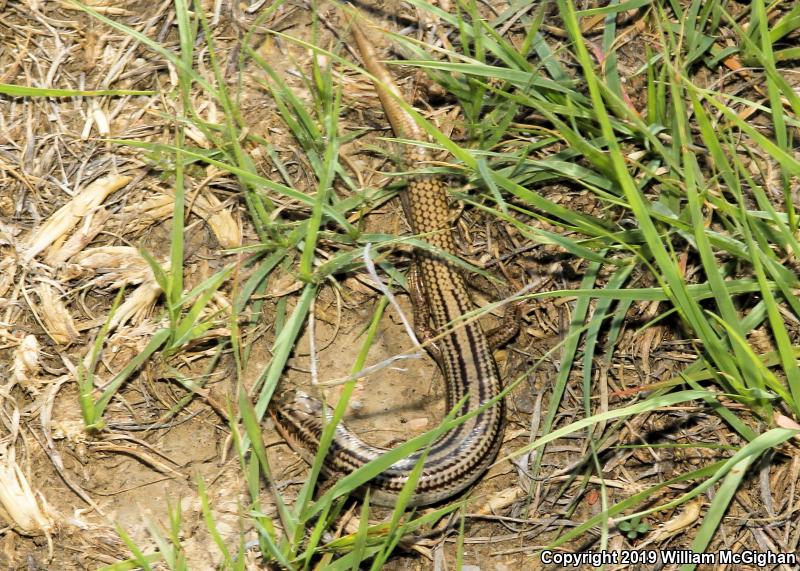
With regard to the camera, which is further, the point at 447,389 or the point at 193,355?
the point at 447,389

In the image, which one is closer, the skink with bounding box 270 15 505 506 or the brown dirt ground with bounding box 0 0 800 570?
the brown dirt ground with bounding box 0 0 800 570

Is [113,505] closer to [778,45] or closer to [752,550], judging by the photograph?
[752,550]

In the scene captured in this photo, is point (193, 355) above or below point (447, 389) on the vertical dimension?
below

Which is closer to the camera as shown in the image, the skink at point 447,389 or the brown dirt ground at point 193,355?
the brown dirt ground at point 193,355
